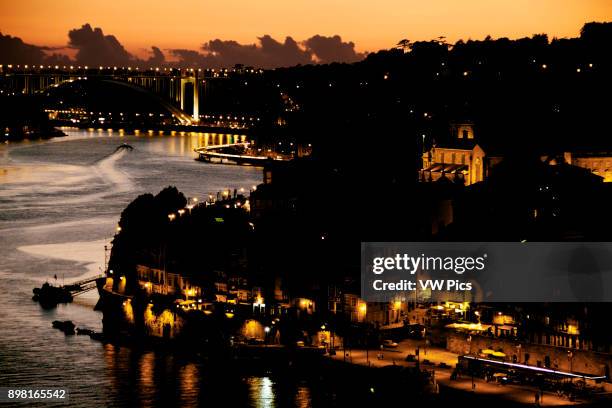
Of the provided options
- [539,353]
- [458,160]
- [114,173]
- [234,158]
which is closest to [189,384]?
[539,353]

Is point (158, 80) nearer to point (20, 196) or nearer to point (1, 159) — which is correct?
point (1, 159)

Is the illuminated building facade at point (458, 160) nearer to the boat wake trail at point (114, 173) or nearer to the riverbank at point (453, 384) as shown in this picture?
the riverbank at point (453, 384)

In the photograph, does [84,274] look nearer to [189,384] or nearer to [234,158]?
[189,384]

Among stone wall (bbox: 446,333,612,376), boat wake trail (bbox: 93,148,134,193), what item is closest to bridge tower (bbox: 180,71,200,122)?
boat wake trail (bbox: 93,148,134,193)

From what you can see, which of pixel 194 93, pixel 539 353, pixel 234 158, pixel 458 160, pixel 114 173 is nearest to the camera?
pixel 539 353

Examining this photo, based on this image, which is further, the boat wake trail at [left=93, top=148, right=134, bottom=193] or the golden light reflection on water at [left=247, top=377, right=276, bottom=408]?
the boat wake trail at [left=93, top=148, right=134, bottom=193]

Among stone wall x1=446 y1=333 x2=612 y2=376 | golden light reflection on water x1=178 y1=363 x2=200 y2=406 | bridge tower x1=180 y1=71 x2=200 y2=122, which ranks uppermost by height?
bridge tower x1=180 y1=71 x2=200 y2=122

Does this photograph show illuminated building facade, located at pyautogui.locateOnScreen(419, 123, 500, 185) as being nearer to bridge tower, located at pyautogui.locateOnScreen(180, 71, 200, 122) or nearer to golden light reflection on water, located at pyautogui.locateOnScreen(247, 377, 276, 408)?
golden light reflection on water, located at pyautogui.locateOnScreen(247, 377, 276, 408)

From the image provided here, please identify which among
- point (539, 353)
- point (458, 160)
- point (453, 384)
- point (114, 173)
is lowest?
point (453, 384)
